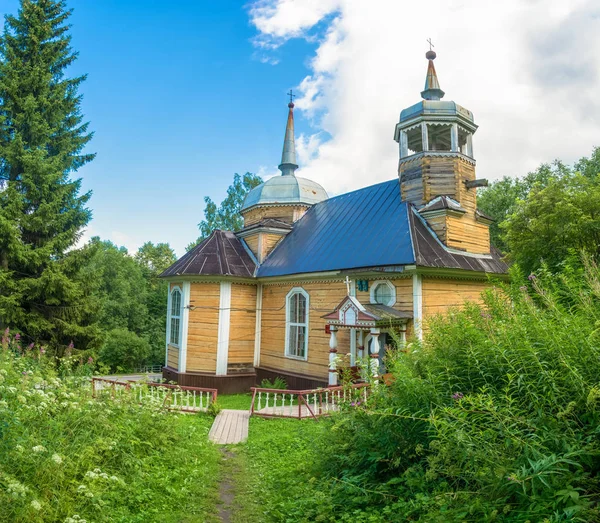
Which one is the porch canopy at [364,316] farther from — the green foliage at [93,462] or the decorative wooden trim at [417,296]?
the green foliage at [93,462]

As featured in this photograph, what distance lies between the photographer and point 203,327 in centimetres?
1541

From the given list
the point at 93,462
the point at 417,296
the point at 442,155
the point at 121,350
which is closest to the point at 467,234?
the point at 442,155

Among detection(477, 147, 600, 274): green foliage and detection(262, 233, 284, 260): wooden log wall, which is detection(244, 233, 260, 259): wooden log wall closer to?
detection(262, 233, 284, 260): wooden log wall

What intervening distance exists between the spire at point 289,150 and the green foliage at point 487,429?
16.6 m

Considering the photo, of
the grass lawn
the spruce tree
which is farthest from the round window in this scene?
the spruce tree

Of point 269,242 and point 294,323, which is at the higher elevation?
point 269,242

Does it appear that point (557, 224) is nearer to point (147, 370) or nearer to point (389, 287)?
point (389, 287)

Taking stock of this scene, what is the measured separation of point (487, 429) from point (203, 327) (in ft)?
43.4

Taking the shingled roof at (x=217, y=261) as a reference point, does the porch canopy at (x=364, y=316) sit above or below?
below

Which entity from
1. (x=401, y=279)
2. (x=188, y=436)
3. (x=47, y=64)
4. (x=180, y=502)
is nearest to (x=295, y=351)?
(x=401, y=279)

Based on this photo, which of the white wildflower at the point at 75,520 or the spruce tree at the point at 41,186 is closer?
the white wildflower at the point at 75,520

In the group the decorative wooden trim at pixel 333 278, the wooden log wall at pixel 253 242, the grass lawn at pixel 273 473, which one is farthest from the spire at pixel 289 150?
the grass lawn at pixel 273 473

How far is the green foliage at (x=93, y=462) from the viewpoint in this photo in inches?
165

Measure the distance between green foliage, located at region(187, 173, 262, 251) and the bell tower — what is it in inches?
860
